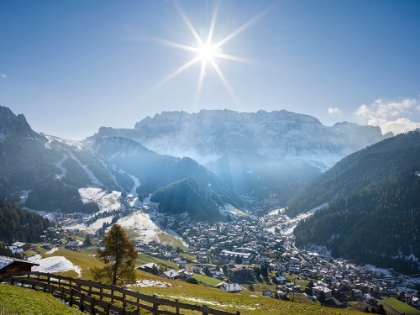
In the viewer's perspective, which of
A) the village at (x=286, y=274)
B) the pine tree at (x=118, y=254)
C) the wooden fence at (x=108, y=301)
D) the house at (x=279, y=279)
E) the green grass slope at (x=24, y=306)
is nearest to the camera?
the green grass slope at (x=24, y=306)

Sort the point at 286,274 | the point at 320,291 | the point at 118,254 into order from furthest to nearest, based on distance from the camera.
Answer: the point at 286,274 < the point at 320,291 < the point at 118,254

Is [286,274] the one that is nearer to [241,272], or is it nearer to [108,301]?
[241,272]

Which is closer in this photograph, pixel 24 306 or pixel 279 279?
pixel 24 306

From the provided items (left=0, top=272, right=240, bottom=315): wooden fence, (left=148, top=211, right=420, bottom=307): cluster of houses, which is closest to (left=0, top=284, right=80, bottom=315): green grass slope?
(left=0, top=272, right=240, bottom=315): wooden fence

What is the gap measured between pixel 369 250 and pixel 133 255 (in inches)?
7291

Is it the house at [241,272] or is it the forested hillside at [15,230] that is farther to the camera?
the forested hillside at [15,230]

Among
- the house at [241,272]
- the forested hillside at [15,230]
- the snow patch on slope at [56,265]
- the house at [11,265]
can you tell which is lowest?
the house at [241,272]

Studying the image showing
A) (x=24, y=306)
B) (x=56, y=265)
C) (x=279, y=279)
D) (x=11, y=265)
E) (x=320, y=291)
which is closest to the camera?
(x=24, y=306)

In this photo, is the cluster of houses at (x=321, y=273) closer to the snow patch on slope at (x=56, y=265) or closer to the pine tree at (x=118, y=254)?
the snow patch on slope at (x=56, y=265)

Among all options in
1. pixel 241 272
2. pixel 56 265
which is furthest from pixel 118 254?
pixel 241 272

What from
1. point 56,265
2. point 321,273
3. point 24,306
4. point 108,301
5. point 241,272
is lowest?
point 321,273

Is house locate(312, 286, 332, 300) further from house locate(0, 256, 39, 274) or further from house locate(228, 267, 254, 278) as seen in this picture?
house locate(0, 256, 39, 274)

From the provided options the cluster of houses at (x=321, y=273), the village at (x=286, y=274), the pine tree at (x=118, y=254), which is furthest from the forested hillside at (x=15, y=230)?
the pine tree at (x=118, y=254)

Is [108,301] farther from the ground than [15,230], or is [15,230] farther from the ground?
[15,230]
